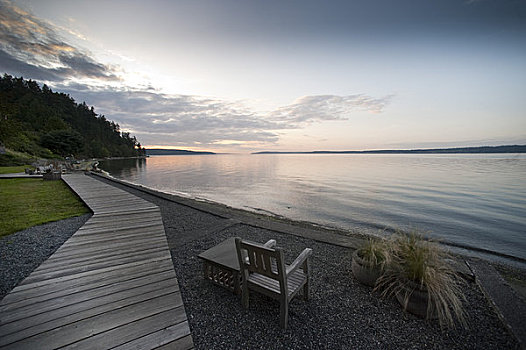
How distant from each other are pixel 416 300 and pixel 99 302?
406 cm

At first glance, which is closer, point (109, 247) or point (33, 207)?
point (109, 247)

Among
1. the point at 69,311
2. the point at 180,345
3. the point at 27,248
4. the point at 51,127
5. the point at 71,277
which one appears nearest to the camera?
the point at 180,345

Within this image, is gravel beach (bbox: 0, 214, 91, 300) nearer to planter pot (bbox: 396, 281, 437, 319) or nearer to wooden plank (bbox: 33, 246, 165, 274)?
wooden plank (bbox: 33, 246, 165, 274)

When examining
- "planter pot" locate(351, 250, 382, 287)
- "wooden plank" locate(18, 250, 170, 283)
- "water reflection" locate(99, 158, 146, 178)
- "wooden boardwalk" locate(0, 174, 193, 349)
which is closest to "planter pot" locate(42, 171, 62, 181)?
"wooden boardwalk" locate(0, 174, 193, 349)

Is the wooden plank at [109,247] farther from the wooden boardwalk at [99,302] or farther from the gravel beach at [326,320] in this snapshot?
the gravel beach at [326,320]

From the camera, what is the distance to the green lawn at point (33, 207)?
20.3 ft

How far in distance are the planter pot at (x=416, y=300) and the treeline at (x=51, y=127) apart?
4609cm

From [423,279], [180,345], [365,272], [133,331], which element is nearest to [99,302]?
[133,331]

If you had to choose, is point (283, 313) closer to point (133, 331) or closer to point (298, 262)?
point (298, 262)

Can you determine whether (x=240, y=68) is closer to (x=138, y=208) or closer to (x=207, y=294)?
(x=138, y=208)

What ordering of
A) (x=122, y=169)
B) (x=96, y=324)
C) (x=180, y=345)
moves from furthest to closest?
(x=122, y=169), (x=96, y=324), (x=180, y=345)

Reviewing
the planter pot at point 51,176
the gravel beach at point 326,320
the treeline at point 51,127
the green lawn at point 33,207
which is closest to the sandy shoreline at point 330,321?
the gravel beach at point 326,320

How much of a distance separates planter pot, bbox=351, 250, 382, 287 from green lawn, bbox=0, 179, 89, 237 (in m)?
8.84

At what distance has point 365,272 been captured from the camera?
3332 mm
